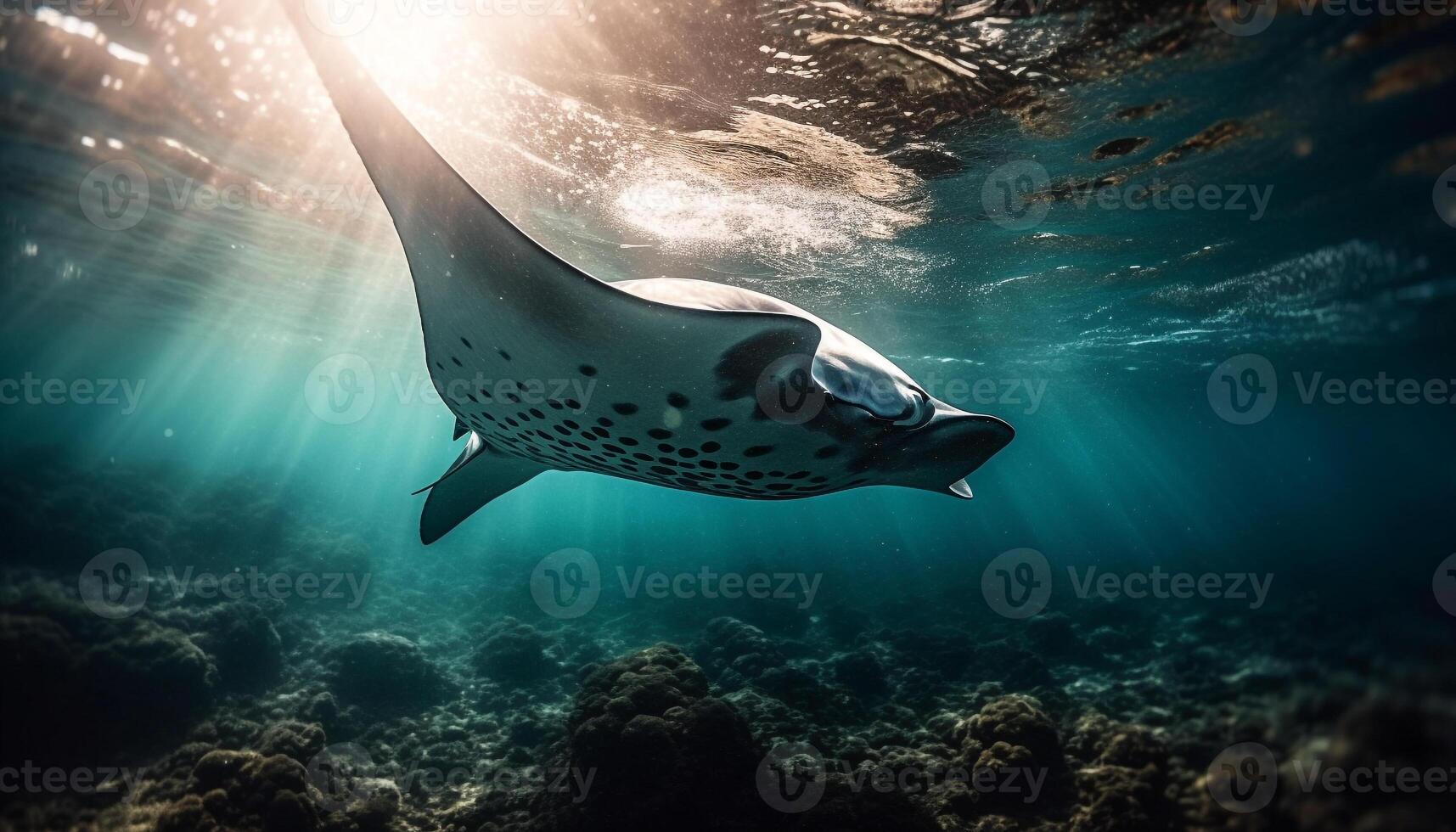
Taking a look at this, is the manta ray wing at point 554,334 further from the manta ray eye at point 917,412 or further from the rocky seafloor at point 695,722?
the rocky seafloor at point 695,722

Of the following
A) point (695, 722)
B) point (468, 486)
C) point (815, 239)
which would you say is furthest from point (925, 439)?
point (815, 239)

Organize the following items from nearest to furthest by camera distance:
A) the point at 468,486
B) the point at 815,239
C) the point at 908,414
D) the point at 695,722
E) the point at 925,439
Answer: the point at 908,414, the point at 925,439, the point at 695,722, the point at 468,486, the point at 815,239

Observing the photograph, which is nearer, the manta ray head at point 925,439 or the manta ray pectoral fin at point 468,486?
the manta ray head at point 925,439

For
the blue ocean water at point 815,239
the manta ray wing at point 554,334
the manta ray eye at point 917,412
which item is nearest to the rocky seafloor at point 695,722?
the blue ocean water at point 815,239

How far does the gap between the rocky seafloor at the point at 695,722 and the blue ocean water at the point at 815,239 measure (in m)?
0.09

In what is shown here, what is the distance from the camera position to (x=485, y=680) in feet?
38.4

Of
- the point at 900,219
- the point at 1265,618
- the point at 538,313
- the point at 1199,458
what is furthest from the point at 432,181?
the point at 1199,458

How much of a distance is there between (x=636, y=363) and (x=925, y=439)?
1.91 m

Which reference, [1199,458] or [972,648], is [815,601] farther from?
[1199,458]

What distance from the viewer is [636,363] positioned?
9.82 ft

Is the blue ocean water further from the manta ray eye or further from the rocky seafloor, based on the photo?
the manta ray eye

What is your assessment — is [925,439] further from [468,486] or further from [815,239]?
[815,239]

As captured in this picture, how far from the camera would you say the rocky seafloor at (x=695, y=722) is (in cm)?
174

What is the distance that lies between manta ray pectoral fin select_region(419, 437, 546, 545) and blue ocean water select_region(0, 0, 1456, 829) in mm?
3223
